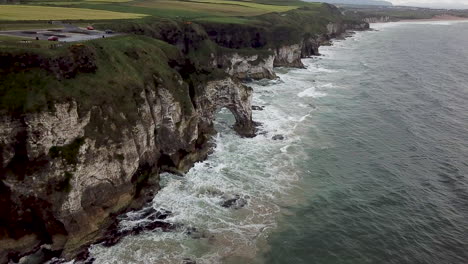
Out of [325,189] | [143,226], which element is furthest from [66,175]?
[325,189]

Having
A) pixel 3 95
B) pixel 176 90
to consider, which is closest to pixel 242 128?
pixel 176 90

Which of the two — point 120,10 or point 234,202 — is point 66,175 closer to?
point 234,202

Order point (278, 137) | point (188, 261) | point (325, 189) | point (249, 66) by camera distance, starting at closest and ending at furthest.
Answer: point (188, 261), point (325, 189), point (278, 137), point (249, 66)

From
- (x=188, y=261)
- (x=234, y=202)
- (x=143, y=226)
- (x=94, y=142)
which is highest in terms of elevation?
(x=94, y=142)

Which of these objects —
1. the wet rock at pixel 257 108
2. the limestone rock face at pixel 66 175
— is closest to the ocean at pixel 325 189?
the wet rock at pixel 257 108

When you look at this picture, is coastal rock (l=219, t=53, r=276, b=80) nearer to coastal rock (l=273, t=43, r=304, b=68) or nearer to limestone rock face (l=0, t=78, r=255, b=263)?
coastal rock (l=273, t=43, r=304, b=68)

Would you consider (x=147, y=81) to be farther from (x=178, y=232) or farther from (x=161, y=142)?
(x=178, y=232)
